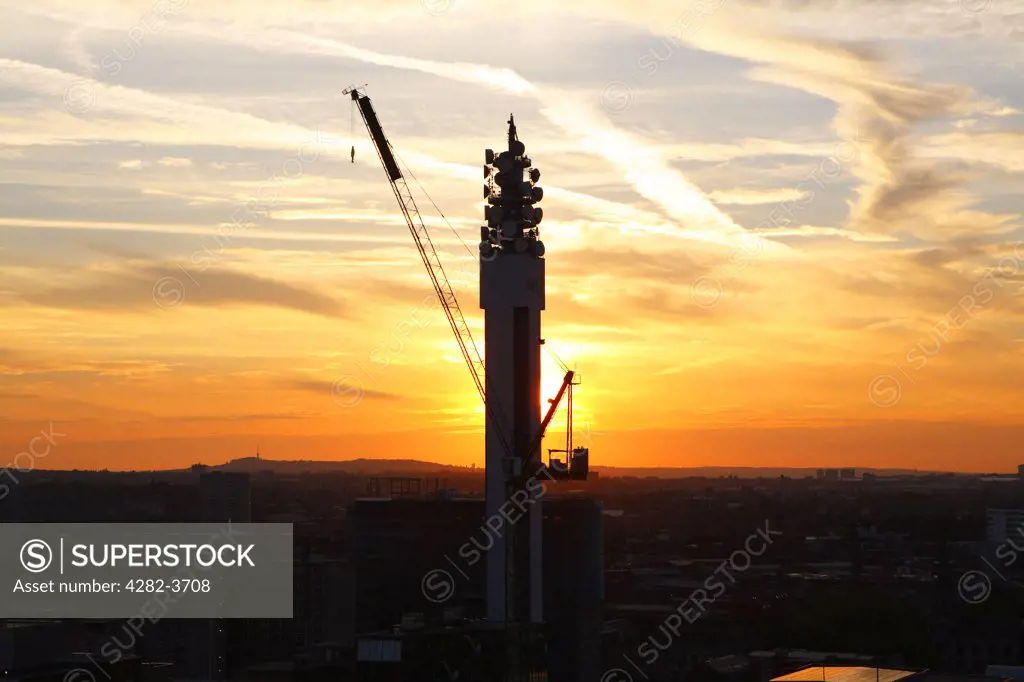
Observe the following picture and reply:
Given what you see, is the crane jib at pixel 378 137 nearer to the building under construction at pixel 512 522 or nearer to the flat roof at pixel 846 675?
the building under construction at pixel 512 522

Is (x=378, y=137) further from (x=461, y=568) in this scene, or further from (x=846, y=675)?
(x=846, y=675)

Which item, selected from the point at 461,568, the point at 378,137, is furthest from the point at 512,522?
the point at 378,137

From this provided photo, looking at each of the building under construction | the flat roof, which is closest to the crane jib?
the building under construction

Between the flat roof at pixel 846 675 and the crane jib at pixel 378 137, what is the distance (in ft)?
251

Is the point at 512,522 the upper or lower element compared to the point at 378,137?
lower

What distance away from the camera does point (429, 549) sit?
Result: 15675cm

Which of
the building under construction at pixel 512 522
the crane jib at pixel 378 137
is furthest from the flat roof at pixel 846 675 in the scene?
the crane jib at pixel 378 137

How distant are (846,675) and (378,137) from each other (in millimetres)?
82200

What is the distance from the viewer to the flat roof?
319ft

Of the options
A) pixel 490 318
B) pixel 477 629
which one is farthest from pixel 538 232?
pixel 477 629

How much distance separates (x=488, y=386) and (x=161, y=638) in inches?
2196

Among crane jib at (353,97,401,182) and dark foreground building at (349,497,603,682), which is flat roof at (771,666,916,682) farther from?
crane jib at (353,97,401,182)

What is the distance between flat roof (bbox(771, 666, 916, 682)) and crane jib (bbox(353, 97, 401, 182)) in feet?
251

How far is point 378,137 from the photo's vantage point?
533ft
